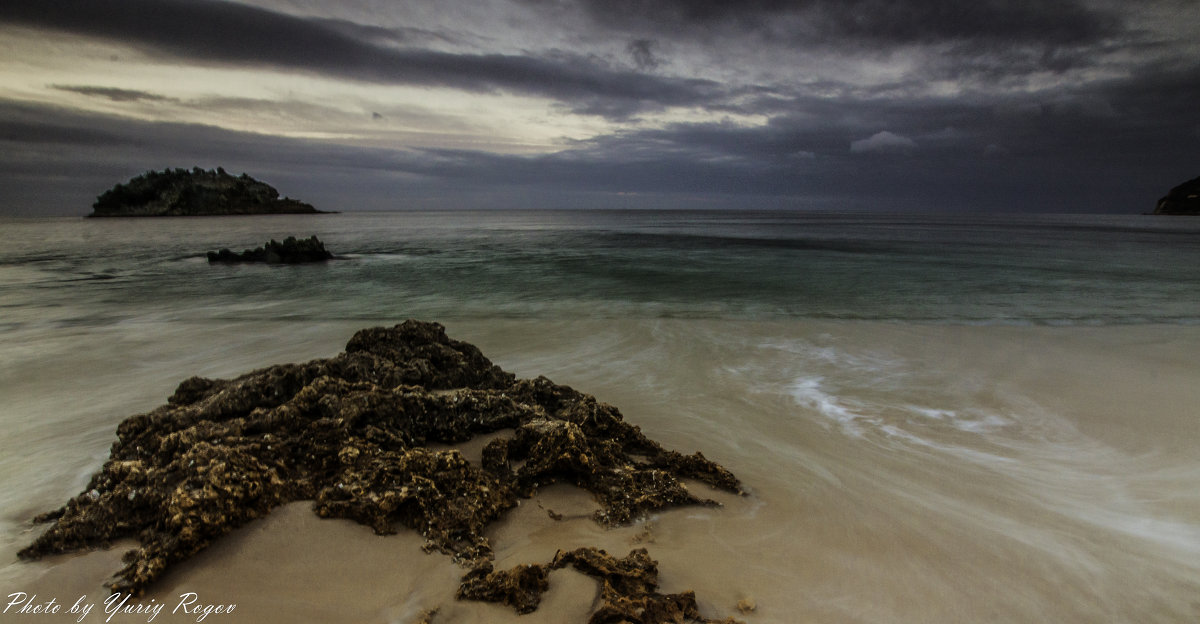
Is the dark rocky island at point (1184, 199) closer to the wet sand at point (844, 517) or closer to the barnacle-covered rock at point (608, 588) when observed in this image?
the wet sand at point (844, 517)

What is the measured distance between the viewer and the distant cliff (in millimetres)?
95125

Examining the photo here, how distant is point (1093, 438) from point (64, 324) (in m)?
14.7

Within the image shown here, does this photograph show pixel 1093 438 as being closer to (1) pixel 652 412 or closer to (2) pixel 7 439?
(1) pixel 652 412

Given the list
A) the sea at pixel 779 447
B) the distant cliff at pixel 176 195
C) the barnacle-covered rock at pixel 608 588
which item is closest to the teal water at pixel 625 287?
the sea at pixel 779 447

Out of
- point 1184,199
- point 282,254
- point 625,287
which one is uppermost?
point 1184,199

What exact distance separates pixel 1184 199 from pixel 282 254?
152696mm

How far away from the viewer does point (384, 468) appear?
2.81m

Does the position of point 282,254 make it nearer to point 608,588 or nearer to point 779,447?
point 779,447

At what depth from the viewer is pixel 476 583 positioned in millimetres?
2258

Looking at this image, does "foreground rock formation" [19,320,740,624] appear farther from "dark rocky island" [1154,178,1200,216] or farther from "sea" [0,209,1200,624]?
"dark rocky island" [1154,178,1200,216]

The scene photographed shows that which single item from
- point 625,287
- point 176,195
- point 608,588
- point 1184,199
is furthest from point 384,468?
point 1184,199

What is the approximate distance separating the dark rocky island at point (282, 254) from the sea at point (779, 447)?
810cm

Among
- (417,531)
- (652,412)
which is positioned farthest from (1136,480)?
Answer: (417,531)

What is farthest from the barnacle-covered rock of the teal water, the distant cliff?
the distant cliff
